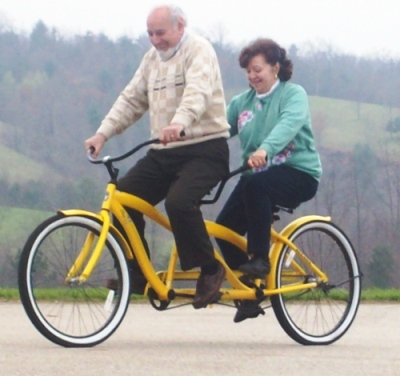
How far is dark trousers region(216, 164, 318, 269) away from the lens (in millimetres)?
7418

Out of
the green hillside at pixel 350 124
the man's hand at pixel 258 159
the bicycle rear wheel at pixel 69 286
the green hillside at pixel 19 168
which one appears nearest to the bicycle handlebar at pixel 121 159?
the man's hand at pixel 258 159

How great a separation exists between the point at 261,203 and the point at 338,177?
284ft

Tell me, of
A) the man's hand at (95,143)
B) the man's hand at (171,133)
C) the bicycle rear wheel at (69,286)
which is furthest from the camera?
the man's hand at (95,143)

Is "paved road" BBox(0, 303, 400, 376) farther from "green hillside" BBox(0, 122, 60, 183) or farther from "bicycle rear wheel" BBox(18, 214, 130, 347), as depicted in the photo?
"green hillside" BBox(0, 122, 60, 183)

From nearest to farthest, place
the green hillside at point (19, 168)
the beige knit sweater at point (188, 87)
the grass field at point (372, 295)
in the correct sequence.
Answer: the beige knit sweater at point (188, 87) → the grass field at point (372, 295) → the green hillside at point (19, 168)

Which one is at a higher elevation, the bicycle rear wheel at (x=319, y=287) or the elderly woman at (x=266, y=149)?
the elderly woman at (x=266, y=149)

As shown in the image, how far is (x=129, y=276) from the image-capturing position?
23.2 feet

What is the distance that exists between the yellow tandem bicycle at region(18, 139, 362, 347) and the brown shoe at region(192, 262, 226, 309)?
0.19 feet

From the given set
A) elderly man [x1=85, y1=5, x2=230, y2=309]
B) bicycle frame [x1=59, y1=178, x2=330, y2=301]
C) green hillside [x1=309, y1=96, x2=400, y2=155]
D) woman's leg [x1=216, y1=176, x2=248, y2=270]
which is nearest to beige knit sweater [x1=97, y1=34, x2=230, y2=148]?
elderly man [x1=85, y1=5, x2=230, y2=309]

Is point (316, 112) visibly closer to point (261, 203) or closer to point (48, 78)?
point (48, 78)

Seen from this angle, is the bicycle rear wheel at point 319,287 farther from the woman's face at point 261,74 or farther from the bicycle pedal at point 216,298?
the woman's face at point 261,74

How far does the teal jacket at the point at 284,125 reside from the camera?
7.45 metres

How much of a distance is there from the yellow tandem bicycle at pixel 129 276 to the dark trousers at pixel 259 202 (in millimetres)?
111

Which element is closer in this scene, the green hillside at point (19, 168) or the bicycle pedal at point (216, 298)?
the bicycle pedal at point (216, 298)
